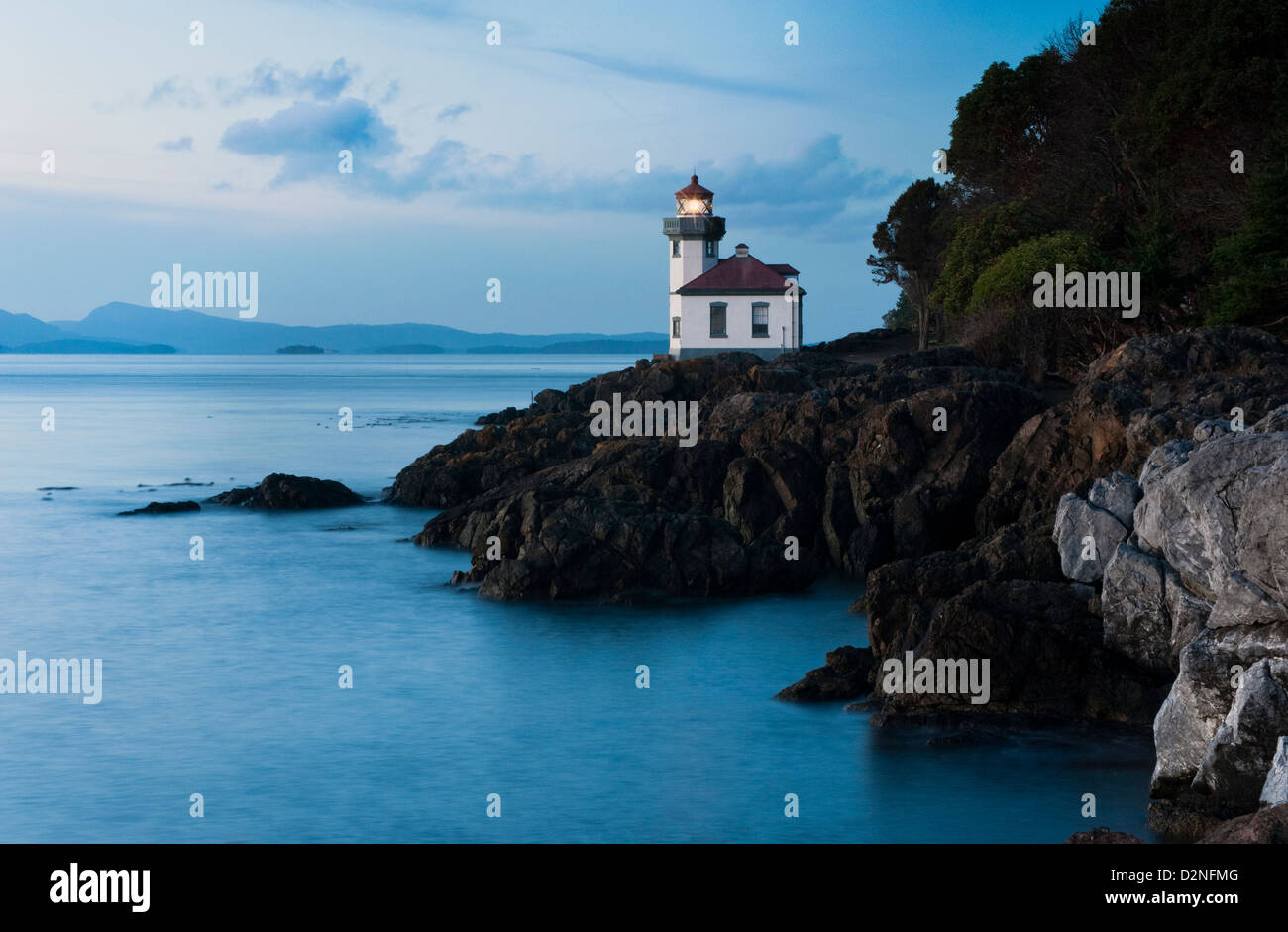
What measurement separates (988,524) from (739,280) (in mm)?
36196

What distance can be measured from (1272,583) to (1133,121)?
26.5 m

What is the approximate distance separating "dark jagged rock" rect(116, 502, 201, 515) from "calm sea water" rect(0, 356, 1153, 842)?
92.4 inches

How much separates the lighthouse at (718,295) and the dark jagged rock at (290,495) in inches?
971

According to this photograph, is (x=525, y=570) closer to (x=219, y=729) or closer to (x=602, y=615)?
(x=602, y=615)

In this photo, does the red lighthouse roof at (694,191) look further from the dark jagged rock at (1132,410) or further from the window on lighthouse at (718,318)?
the dark jagged rock at (1132,410)

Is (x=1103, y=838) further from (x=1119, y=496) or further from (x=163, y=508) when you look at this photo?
(x=163, y=508)

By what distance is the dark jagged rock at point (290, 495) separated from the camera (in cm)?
3122

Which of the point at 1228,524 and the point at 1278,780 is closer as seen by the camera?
the point at 1278,780

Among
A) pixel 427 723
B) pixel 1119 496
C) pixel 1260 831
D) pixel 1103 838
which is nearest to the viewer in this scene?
pixel 1260 831

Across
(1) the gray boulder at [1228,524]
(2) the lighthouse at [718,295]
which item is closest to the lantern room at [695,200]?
(2) the lighthouse at [718,295]

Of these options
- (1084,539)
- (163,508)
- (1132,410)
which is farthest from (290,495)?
(1084,539)

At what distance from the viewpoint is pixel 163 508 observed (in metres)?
31.7

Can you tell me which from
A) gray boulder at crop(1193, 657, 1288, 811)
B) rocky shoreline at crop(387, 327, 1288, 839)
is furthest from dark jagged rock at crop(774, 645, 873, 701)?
gray boulder at crop(1193, 657, 1288, 811)
